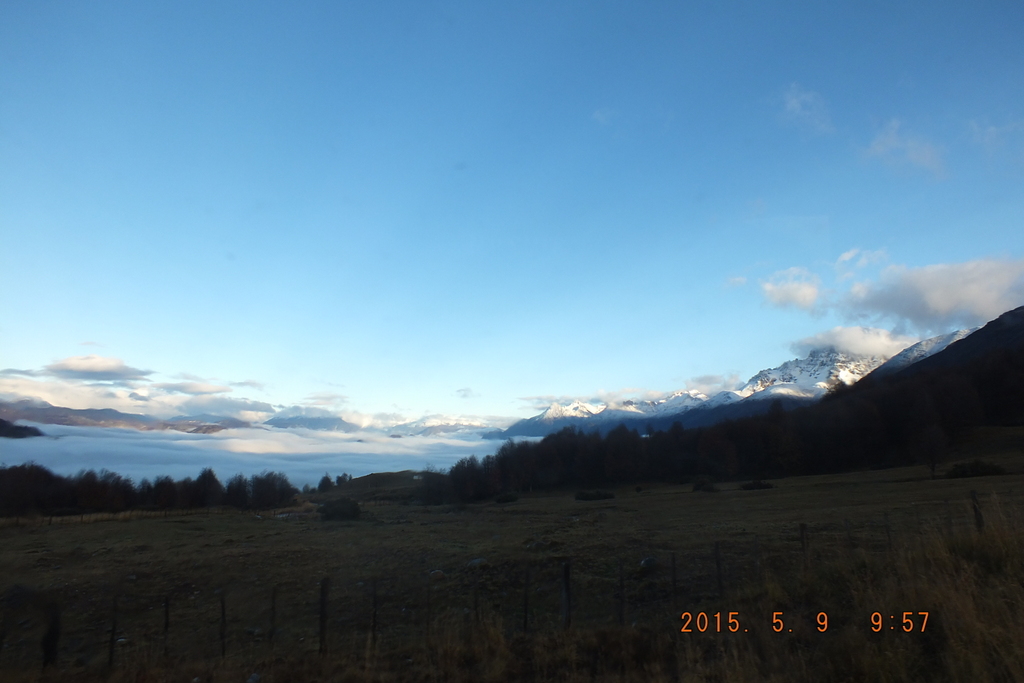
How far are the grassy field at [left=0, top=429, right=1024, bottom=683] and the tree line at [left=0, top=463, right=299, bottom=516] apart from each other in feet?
213

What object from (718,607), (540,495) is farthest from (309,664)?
(540,495)

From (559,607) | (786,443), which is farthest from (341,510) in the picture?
(786,443)

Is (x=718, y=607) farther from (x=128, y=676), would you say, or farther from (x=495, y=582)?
(x=128, y=676)

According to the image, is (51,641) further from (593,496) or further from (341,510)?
(593,496)

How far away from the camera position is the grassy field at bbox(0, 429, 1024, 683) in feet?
23.4

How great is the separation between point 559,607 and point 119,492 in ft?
337

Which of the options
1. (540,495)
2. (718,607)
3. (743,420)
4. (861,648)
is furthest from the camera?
(743,420)

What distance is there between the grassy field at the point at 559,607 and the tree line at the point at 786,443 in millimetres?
75944

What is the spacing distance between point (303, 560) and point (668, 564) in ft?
61.4

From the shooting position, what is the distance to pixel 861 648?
682cm

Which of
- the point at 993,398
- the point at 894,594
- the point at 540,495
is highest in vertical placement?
the point at 993,398

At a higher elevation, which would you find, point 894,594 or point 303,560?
point 894,594

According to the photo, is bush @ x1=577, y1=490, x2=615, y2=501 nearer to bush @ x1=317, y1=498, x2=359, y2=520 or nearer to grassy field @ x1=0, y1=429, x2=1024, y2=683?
bush @ x1=317, y1=498, x2=359, y2=520

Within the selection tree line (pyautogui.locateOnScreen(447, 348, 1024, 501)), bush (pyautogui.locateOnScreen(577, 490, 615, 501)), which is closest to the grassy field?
bush (pyautogui.locateOnScreen(577, 490, 615, 501))
